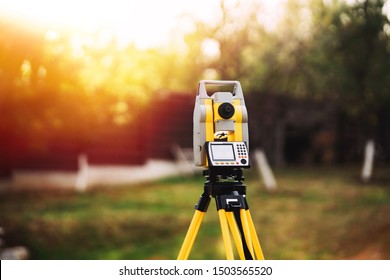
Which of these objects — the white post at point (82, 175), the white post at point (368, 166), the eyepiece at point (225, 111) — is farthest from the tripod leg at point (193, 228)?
the white post at point (368, 166)

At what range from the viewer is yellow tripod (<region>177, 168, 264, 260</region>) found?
250 centimetres

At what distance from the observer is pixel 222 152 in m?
2.52

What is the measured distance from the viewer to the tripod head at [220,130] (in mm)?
2516

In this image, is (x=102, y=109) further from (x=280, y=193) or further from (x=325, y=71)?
(x=325, y=71)

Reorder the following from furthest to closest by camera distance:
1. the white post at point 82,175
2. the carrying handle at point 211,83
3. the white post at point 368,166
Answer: the white post at point 368,166
the white post at point 82,175
the carrying handle at point 211,83

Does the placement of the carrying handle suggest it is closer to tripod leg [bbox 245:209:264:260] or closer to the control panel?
the control panel

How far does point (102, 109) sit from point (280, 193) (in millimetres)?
2706

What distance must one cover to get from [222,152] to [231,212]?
267 millimetres

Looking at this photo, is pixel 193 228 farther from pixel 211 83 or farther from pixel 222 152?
pixel 211 83

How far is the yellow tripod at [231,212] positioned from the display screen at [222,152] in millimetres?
71

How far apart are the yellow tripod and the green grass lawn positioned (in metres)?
2.81

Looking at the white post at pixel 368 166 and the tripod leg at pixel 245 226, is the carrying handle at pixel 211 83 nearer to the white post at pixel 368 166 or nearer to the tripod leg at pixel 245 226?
the tripod leg at pixel 245 226

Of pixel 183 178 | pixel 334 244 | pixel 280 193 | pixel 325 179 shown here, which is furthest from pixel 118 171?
Answer: pixel 334 244

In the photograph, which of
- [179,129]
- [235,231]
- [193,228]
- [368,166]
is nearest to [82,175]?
[179,129]
